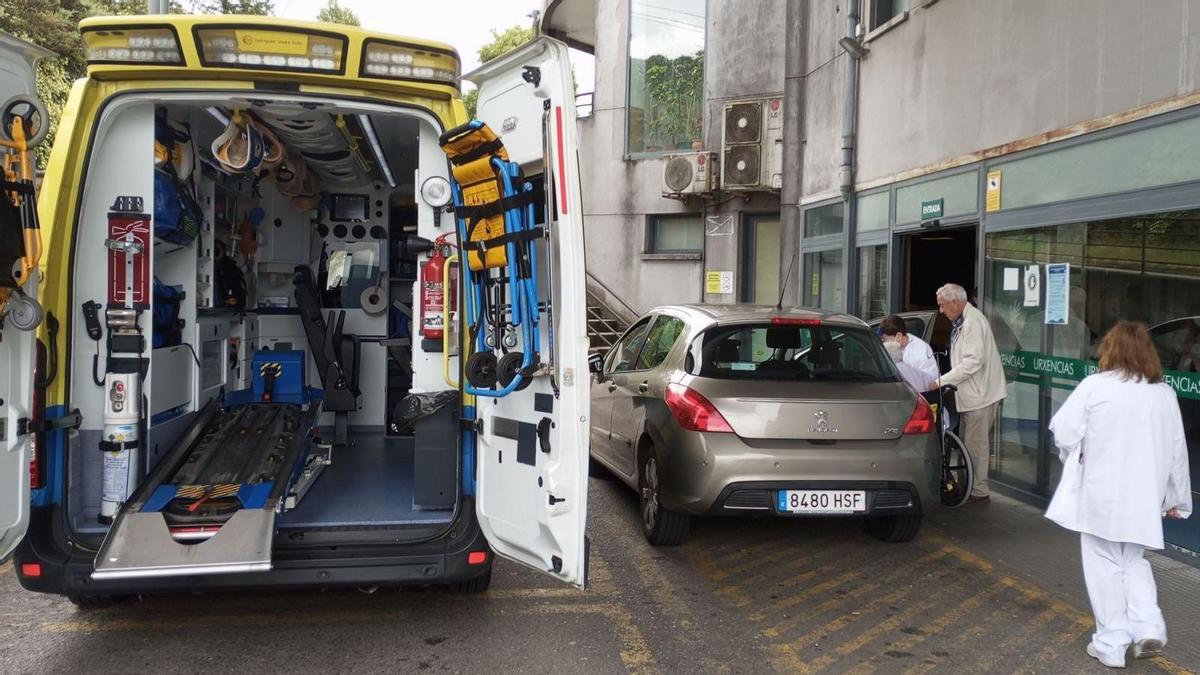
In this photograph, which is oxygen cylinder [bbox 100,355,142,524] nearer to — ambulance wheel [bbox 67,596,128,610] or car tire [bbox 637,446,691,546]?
ambulance wheel [bbox 67,596,128,610]

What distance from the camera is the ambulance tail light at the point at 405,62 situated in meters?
4.06

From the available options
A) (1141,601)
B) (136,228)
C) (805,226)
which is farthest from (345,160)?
(805,226)

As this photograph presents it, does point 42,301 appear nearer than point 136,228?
Yes

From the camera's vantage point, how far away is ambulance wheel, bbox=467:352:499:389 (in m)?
3.98

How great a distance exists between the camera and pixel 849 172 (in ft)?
35.8

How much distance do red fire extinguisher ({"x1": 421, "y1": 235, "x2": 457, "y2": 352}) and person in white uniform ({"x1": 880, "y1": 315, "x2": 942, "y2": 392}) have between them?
4261 millimetres

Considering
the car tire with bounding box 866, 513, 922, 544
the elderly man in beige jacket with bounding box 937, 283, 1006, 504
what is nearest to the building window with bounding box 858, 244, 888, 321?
the elderly man in beige jacket with bounding box 937, 283, 1006, 504

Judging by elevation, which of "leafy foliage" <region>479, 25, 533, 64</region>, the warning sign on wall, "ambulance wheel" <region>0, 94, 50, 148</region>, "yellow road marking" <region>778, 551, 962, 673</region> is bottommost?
"yellow road marking" <region>778, 551, 962, 673</region>

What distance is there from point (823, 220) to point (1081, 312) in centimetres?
534

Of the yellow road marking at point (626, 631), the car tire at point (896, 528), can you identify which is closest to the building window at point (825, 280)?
the car tire at point (896, 528)

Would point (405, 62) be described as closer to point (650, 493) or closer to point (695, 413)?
point (695, 413)

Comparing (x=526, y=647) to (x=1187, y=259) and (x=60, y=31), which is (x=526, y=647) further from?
(x=60, y=31)

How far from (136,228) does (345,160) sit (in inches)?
96.3

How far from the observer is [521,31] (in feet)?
113
